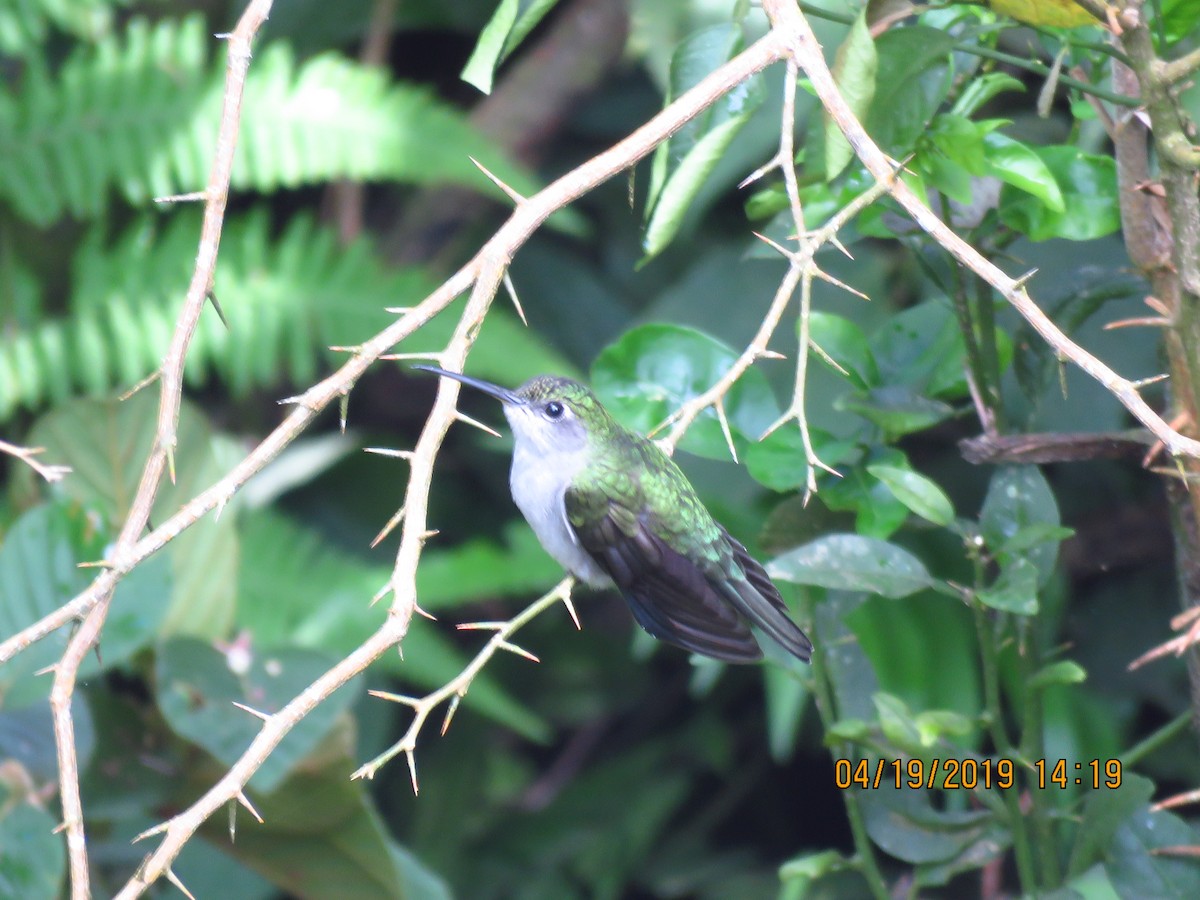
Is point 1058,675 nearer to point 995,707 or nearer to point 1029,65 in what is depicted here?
point 995,707

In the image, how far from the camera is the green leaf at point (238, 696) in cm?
189

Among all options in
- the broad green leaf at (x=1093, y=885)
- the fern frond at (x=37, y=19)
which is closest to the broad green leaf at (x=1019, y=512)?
the broad green leaf at (x=1093, y=885)

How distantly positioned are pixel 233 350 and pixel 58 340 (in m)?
0.48

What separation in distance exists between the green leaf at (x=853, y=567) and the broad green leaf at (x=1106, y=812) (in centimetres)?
36

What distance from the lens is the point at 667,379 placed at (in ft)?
5.44

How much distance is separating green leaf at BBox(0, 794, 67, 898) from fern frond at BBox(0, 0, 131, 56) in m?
2.47

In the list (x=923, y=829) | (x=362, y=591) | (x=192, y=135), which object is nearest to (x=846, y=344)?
(x=923, y=829)

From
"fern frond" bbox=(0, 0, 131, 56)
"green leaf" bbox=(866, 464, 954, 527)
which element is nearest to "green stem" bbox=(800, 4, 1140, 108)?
"green leaf" bbox=(866, 464, 954, 527)

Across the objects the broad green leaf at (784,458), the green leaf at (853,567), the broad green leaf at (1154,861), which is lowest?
the broad green leaf at (1154,861)

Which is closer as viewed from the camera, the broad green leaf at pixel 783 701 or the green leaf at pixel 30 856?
the green leaf at pixel 30 856

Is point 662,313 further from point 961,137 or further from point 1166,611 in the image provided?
point 961,137

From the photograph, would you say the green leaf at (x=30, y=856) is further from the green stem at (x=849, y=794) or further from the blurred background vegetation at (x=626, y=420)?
the green stem at (x=849, y=794)

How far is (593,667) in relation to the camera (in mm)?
3730

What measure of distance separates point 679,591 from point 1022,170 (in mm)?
745
